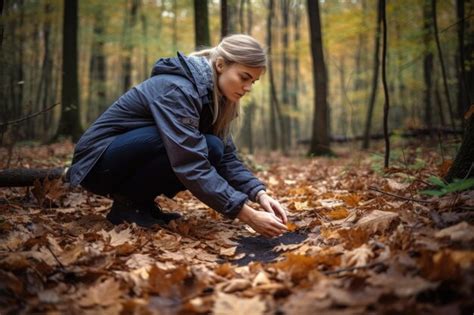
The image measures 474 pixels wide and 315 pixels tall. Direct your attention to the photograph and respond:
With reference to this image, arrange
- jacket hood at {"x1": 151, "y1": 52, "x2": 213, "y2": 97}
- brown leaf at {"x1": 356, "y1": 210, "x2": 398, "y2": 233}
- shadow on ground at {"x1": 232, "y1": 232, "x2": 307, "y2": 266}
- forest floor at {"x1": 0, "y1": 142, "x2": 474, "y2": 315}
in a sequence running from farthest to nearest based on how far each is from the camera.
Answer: jacket hood at {"x1": 151, "y1": 52, "x2": 213, "y2": 97} → shadow on ground at {"x1": 232, "y1": 232, "x2": 307, "y2": 266} → brown leaf at {"x1": 356, "y1": 210, "x2": 398, "y2": 233} → forest floor at {"x1": 0, "y1": 142, "x2": 474, "y2": 315}

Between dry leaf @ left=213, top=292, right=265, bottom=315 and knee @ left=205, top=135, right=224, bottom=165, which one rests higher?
knee @ left=205, top=135, right=224, bottom=165

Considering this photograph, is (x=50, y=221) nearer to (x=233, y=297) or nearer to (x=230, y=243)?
(x=230, y=243)

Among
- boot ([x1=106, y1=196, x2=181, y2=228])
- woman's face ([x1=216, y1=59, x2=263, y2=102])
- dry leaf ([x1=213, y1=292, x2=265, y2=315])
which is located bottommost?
boot ([x1=106, y1=196, x2=181, y2=228])

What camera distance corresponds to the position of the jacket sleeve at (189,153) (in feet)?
6.61

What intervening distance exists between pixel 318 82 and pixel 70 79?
5.96m

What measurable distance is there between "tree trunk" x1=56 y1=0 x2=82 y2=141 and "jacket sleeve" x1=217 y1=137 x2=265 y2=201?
6.50 meters

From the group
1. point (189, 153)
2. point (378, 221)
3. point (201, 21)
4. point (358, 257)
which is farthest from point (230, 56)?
point (201, 21)

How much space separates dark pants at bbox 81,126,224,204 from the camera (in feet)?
7.55

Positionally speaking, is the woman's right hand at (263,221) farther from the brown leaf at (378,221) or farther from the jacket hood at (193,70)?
the jacket hood at (193,70)

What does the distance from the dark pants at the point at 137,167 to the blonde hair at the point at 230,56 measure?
216 mm

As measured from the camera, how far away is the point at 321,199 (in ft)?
10.2

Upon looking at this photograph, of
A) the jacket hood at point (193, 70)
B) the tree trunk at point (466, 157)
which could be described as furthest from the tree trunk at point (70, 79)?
the tree trunk at point (466, 157)

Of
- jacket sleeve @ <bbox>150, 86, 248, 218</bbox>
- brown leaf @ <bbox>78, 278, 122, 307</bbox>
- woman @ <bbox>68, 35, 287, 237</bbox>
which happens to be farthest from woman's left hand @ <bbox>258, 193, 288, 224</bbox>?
brown leaf @ <bbox>78, 278, 122, 307</bbox>

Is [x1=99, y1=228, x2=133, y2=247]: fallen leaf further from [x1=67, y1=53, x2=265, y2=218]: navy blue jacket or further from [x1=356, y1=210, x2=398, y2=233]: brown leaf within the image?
[x1=356, y1=210, x2=398, y2=233]: brown leaf
